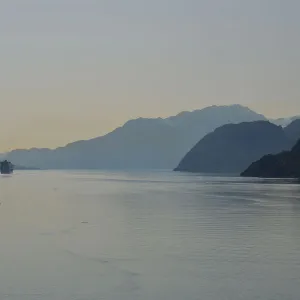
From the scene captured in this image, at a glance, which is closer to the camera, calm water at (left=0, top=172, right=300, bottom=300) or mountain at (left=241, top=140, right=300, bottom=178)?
calm water at (left=0, top=172, right=300, bottom=300)

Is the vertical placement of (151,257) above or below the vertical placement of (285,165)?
below

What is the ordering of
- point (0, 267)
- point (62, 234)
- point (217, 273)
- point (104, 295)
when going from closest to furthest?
1. point (104, 295)
2. point (217, 273)
3. point (0, 267)
4. point (62, 234)

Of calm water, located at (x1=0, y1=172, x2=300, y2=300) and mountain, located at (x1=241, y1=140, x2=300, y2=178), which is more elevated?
mountain, located at (x1=241, y1=140, x2=300, y2=178)

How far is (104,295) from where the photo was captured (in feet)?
71.2

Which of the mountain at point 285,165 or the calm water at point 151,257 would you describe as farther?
the mountain at point 285,165

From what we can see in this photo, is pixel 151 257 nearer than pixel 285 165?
Yes

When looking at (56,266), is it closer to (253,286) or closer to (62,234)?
(253,286)

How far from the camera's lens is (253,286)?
22984 mm

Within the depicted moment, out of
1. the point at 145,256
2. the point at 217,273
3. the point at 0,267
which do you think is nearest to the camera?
A: the point at 217,273

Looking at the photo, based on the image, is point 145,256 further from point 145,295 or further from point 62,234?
point 62,234

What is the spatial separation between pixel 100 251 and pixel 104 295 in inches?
415

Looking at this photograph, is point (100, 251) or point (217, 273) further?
point (100, 251)

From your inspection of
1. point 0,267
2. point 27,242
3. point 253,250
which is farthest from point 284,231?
point 0,267

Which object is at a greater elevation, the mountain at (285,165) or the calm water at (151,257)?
the mountain at (285,165)
